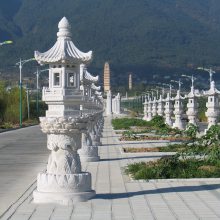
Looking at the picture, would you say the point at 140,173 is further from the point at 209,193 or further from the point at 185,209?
the point at 185,209

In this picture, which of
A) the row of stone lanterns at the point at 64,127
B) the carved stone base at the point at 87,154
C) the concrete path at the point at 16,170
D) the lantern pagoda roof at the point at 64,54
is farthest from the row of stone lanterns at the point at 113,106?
Result: the row of stone lanterns at the point at 64,127

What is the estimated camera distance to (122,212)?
11.1 meters

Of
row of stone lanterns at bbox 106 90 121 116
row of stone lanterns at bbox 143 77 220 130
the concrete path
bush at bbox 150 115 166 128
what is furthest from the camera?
row of stone lanterns at bbox 106 90 121 116

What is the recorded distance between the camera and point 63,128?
12477mm

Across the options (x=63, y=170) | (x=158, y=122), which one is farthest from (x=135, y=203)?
(x=158, y=122)

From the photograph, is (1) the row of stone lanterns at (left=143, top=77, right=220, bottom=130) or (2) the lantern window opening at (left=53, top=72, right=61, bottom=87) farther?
(1) the row of stone lanterns at (left=143, top=77, right=220, bottom=130)

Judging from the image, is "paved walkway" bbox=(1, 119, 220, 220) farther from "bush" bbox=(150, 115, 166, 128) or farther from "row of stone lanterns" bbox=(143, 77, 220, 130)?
"bush" bbox=(150, 115, 166, 128)

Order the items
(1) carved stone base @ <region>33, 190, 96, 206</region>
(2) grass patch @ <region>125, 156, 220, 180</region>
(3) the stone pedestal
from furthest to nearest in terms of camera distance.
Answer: (2) grass patch @ <region>125, 156, 220, 180</region>
(3) the stone pedestal
(1) carved stone base @ <region>33, 190, 96, 206</region>

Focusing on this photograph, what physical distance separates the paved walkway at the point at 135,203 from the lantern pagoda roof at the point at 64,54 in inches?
113

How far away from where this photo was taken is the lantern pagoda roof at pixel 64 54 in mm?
12852

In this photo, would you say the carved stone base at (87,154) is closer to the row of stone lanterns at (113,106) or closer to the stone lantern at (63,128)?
the stone lantern at (63,128)

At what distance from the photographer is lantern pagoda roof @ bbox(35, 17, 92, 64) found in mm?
12852

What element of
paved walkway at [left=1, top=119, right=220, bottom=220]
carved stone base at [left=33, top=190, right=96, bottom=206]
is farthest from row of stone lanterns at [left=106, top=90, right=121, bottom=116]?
carved stone base at [left=33, top=190, right=96, bottom=206]

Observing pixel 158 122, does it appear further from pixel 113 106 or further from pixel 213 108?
pixel 113 106
